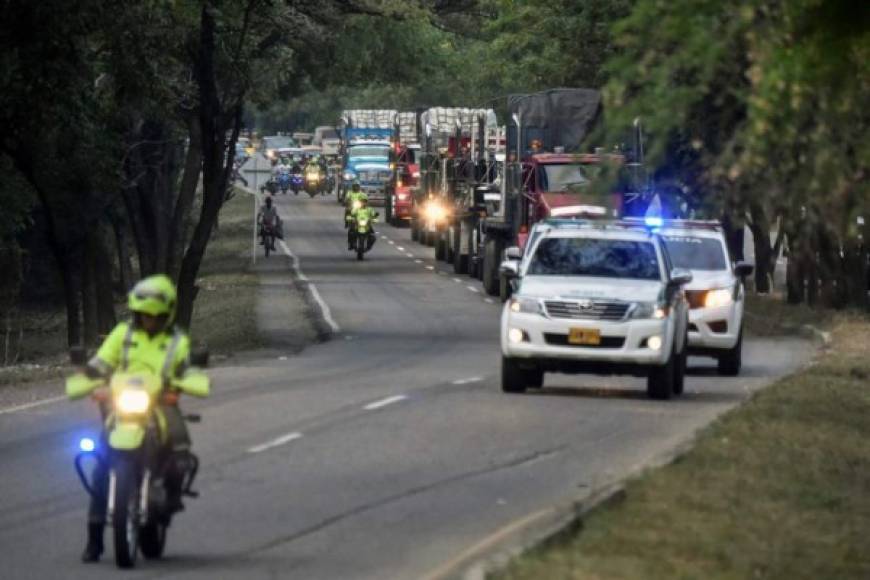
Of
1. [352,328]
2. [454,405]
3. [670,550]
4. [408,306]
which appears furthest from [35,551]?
[408,306]

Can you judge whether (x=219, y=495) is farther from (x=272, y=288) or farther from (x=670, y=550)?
(x=272, y=288)

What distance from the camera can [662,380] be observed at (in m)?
23.1

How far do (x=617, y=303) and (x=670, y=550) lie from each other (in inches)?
424

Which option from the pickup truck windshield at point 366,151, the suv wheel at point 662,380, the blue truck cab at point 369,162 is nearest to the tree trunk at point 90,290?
the suv wheel at point 662,380

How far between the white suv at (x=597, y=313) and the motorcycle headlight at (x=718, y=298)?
3675 millimetres

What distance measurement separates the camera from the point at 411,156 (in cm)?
7625

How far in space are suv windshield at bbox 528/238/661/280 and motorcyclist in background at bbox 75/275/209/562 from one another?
12113 mm

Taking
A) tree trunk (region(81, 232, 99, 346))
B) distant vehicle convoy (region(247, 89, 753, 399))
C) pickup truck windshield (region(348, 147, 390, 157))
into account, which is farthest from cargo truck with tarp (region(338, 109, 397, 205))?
distant vehicle convoy (region(247, 89, 753, 399))

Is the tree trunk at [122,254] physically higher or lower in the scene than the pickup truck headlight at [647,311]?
lower

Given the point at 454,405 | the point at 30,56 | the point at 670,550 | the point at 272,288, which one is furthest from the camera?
the point at 272,288

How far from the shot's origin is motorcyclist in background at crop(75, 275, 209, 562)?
11.7 metres

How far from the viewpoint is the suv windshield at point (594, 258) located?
23703 millimetres

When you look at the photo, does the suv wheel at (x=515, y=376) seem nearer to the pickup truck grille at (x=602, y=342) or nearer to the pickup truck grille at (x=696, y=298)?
the pickup truck grille at (x=602, y=342)

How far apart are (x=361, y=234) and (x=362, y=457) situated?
147 feet
